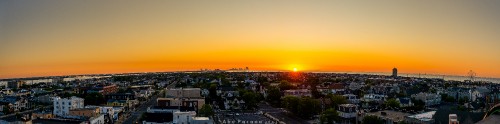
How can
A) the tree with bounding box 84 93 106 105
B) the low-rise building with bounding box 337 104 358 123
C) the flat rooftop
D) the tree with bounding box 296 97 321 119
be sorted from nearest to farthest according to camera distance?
the flat rooftop < the low-rise building with bounding box 337 104 358 123 < the tree with bounding box 296 97 321 119 < the tree with bounding box 84 93 106 105

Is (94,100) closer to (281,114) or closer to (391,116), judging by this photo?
(281,114)

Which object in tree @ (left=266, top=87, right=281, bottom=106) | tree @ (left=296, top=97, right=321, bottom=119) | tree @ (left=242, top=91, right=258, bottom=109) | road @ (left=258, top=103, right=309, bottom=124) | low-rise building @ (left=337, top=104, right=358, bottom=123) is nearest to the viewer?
low-rise building @ (left=337, top=104, right=358, bottom=123)

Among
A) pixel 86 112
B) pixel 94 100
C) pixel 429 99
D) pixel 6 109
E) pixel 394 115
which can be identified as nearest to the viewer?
pixel 394 115

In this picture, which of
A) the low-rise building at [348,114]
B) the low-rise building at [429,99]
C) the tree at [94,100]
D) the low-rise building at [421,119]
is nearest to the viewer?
the low-rise building at [421,119]

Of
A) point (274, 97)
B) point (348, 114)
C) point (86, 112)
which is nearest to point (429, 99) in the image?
point (274, 97)

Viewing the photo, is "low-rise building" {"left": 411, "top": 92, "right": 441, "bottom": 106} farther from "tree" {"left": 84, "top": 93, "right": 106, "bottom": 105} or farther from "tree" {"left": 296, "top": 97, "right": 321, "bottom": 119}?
"tree" {"left": 84, "top": 93, "right": 106, "bottom": 105}

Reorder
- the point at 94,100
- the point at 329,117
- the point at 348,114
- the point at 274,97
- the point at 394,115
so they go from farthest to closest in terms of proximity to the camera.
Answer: the point at 274,97 < the point at 94,100 < the point at 348,114 < the point at 394,115 < the point at 329,117

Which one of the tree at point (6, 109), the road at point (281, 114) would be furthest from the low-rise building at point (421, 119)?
the tree at point (6, 109)

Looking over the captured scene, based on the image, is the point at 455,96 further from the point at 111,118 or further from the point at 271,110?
the point at 111,118

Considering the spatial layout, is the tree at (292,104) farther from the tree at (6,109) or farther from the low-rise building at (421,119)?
the tree at (6,109)

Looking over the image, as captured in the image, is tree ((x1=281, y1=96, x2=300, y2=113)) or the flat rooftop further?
tree ((x1=281, y1=96, x2=300, y2=113))

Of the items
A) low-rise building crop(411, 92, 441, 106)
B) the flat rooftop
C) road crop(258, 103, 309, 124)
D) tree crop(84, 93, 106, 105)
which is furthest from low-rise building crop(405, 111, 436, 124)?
tree crop(84, 93, 106, 105)
